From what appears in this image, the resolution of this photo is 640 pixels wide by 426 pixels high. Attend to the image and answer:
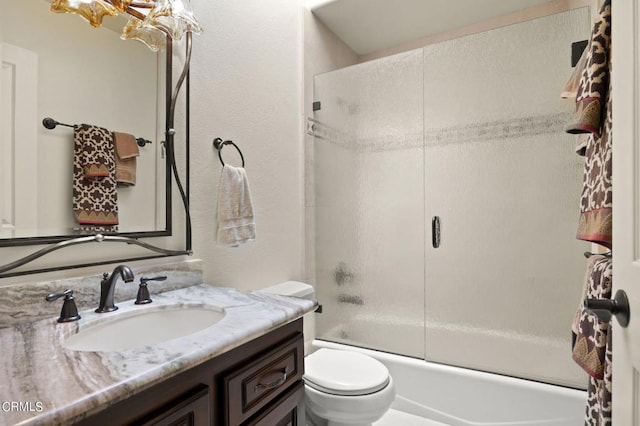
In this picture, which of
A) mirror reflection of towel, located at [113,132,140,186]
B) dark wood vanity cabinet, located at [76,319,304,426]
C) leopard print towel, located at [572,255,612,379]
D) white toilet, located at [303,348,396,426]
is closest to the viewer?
dark wood vanity cabinet, located at [76,319,304,426]

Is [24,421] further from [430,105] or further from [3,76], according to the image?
[430,105]

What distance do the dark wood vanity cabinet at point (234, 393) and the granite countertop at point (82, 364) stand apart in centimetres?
4

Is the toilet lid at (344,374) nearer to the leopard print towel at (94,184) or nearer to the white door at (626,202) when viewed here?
the white door at (626,202)

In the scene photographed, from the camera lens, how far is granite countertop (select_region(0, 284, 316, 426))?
52 cm

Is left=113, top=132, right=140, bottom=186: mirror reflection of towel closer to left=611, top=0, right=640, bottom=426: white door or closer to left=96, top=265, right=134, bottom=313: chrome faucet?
left=96, top=265, right=134, bottom=313: chrome faucet

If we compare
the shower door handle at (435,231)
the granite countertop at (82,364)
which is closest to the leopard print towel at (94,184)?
the granite countertop at (82,364)

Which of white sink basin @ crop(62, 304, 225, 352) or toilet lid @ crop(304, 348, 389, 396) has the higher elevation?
white sink basin @ crop(62, 304, 225, 352)

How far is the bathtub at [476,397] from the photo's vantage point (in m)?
1.60

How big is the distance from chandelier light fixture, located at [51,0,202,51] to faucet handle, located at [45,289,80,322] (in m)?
0.84

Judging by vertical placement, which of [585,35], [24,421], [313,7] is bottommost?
[24,421]

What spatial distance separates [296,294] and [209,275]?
468mm

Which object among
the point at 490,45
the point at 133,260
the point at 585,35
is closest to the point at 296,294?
the point at 133,260

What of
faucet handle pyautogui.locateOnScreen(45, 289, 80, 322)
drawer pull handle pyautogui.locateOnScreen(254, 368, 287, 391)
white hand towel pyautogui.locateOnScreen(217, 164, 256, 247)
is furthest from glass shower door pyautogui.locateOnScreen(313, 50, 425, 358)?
faucet handle pyautogui.locateOnScreen(45, 289, 80, 322)

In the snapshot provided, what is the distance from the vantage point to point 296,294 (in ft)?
5.67
